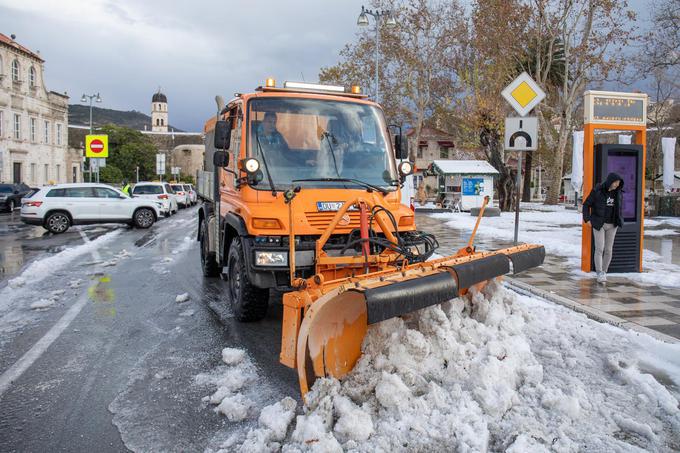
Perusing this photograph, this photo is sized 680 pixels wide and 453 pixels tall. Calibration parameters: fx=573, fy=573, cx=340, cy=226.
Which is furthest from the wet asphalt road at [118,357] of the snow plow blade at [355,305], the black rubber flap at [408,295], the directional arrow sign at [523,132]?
the directional arrow sign at [523,132]

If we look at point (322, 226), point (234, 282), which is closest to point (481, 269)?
point (322, 226)

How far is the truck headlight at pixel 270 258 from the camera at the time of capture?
5.72 m

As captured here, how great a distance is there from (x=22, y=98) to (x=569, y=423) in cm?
6136

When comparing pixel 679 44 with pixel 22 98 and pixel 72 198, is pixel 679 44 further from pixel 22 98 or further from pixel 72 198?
pixel 22 98

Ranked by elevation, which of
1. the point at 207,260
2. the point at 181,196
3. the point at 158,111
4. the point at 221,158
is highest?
the point at 158,111

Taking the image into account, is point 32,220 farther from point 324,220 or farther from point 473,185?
point 473,185

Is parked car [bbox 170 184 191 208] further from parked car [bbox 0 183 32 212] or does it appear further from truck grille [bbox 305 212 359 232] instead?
truck grille [bbox 305 212 359 232]

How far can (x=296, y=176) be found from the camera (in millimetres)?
6312

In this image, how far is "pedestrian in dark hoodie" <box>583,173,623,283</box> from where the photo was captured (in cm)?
901

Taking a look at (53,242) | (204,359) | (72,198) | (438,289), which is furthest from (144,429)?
(72,198)

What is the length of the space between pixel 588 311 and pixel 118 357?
5.46m

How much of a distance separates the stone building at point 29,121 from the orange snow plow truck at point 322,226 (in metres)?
49.6

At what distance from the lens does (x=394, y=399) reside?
384cm

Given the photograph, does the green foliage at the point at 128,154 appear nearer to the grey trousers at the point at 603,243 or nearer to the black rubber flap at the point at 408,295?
the grey trousers at the point at 603,243
